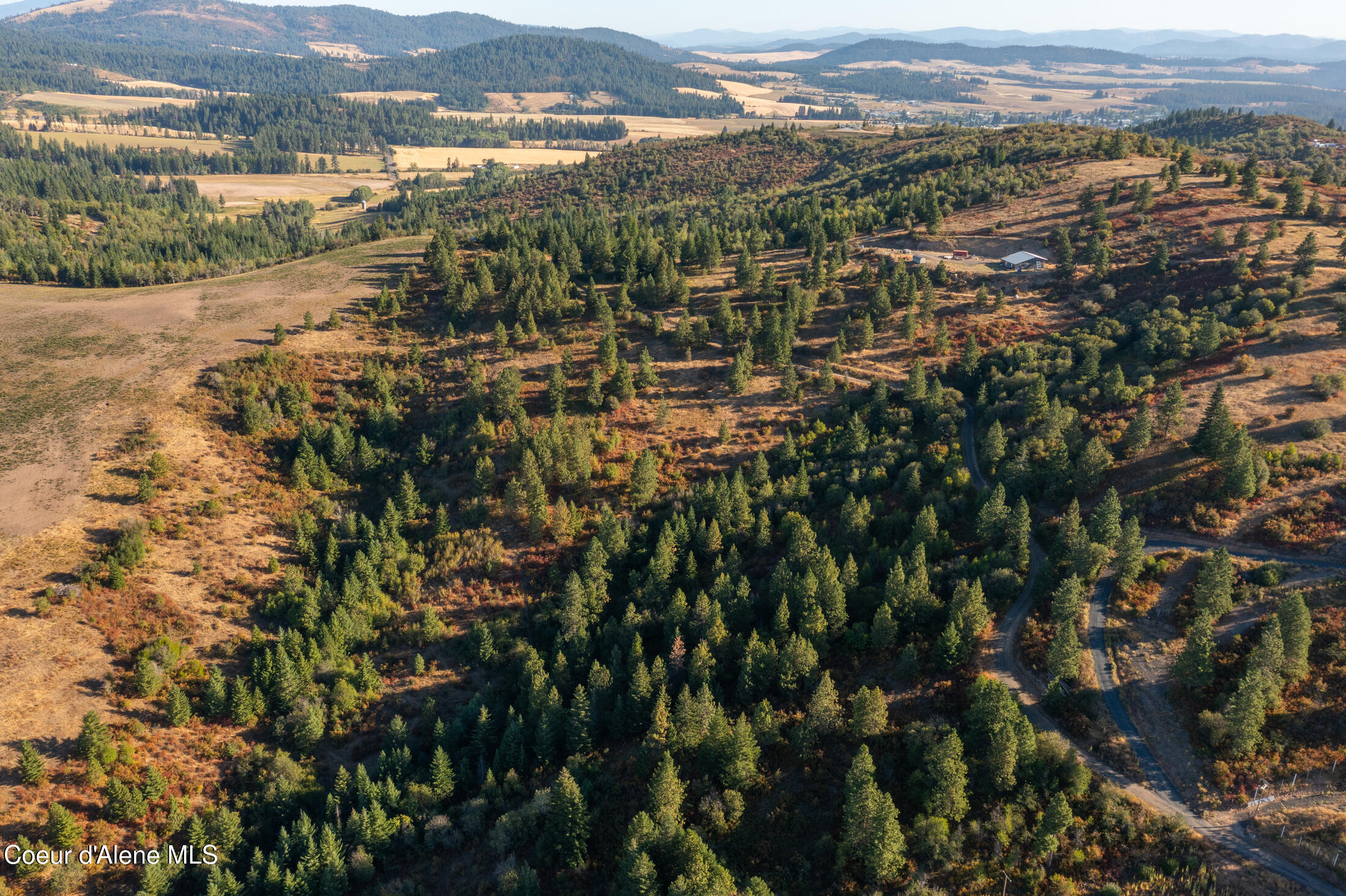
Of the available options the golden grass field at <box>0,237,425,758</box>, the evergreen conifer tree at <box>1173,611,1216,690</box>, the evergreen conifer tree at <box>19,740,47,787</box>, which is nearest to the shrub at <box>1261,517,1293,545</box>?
the evergreen conifer tree at <box>1173,611,1216,690</box>

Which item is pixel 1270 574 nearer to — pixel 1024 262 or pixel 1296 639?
pixel 1296 639

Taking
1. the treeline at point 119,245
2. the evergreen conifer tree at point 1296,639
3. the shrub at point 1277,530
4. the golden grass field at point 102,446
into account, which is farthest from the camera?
the treeline at point 119,245

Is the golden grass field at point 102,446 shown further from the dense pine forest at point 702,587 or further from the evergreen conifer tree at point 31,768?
the dense pine forest at point 702,587

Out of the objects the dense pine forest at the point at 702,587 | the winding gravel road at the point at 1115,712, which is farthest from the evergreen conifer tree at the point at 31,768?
the winding gravel road at the point at 1115,712

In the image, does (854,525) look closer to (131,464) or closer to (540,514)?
(540,514)

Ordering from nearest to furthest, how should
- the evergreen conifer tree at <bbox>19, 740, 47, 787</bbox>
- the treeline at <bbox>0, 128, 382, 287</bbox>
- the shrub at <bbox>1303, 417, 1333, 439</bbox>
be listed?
the evergreen conifer tree at <bbox>19, 740, 47, 787</bbox>, the shrub at <bbox>1303, 417, 1333, 439</bbox>, the treeline at <bbox>0, 128, 382, 287</bbox>

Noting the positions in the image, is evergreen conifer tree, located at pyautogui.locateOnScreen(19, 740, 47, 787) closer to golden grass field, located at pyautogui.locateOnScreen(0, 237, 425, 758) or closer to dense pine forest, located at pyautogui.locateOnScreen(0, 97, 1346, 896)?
dense pine forest, located at pyautogui.locateOnScreen(0, 97, 1346, 896)
